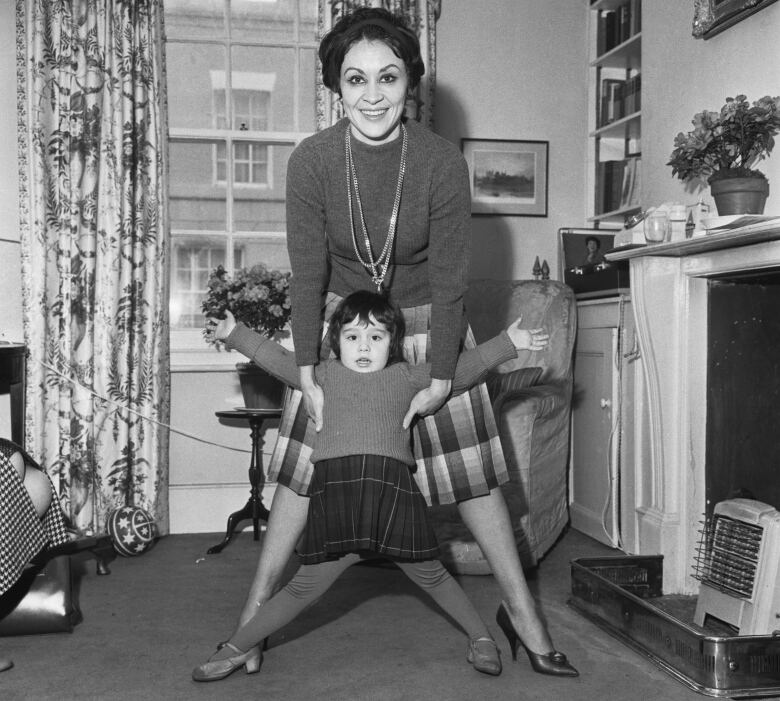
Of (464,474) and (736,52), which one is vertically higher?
(736,52)

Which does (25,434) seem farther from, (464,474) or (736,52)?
(736,52)

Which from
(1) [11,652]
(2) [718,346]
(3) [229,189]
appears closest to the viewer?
(1) [11,652]

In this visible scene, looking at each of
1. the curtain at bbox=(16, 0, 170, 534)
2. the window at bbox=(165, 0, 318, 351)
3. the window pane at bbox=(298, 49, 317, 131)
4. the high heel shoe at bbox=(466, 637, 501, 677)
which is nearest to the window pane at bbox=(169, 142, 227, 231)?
the window at bbox=(165, 0, 318, 351)

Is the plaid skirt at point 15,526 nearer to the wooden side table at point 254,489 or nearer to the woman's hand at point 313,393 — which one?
the woman's hand at point 313,393

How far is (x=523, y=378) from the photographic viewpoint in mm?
3258

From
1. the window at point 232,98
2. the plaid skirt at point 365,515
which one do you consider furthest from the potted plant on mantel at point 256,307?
the plaid skirt at point 365,515

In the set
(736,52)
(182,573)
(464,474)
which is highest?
(736,52)

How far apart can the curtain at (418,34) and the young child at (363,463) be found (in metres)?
2.13

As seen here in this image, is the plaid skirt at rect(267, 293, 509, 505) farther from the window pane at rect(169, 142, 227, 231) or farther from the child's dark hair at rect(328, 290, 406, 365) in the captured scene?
the window pane at rect(169, 142, 227, 231)

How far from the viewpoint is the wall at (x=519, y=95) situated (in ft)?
14.4

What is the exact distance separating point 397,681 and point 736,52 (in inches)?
91.6

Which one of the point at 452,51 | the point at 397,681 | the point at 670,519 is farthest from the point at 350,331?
the point at 452,51

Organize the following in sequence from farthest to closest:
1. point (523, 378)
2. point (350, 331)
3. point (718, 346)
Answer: point (523, 378)
point (718, 346)
point (350, 331)

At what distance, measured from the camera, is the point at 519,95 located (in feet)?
14.6
